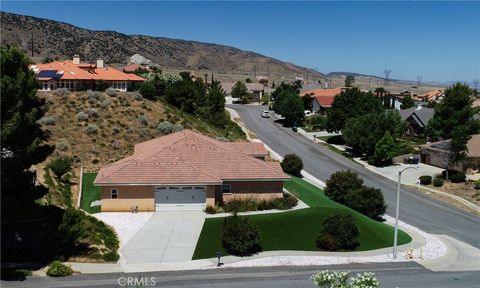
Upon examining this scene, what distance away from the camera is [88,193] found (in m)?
41.8

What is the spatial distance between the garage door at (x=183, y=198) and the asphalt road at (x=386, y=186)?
1757 cm

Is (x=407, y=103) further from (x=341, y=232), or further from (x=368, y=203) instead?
(x=341, y=232)

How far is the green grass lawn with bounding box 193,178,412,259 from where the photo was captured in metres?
31.1

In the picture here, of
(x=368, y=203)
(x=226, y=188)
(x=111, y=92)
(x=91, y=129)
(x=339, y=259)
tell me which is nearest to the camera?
(x=339, y=259)

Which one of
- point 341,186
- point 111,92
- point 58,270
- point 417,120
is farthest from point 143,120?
point 417,120

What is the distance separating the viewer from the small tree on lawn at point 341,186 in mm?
44406

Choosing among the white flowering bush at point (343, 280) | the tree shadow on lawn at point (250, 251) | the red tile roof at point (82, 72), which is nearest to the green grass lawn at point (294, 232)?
the tree shadow on lawn at point (250, 251)

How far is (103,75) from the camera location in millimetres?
77375

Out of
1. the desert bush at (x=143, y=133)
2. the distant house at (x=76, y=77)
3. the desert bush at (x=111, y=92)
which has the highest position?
the distant house at (x=76, y=77)

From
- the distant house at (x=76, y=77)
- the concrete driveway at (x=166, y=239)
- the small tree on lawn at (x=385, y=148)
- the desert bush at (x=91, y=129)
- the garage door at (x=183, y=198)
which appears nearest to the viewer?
the concrete driveway at (x=166, y=239)

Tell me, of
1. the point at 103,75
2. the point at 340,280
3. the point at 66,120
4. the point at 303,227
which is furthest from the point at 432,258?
the point at 103,75

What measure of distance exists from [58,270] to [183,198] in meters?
13.7

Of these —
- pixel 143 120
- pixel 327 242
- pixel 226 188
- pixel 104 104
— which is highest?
pixel 104 104
